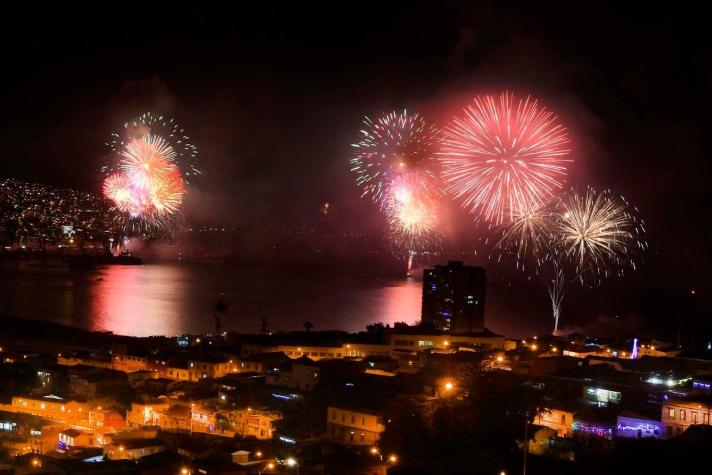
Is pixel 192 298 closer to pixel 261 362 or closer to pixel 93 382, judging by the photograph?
pixel 261 362

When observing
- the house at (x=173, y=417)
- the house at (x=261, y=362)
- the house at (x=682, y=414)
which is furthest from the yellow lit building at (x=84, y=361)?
the house at (x=682, y=414)

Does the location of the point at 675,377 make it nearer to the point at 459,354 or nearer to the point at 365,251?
the point at 459,354

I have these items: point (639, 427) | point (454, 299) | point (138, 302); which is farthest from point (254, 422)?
point (138, 302)

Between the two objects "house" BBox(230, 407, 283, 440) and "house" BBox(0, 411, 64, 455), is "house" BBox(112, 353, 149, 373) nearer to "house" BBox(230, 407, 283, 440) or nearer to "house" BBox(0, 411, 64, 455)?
"house" BBox(0, 411, 64, 455)

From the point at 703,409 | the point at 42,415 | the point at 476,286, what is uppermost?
the point at 476,286

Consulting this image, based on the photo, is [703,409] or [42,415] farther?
[42,415]

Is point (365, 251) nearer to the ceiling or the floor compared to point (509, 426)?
nearer to the ceiling

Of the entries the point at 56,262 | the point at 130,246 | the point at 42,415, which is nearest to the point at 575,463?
the point at 42,415
